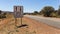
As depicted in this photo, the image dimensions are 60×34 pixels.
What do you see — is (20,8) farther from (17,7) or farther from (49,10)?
(49,10)

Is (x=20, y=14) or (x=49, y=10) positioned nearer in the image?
(x=20, y=14)

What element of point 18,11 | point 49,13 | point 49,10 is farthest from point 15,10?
point 49,10

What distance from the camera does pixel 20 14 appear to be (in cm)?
2152

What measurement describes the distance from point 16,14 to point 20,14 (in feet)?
1.63

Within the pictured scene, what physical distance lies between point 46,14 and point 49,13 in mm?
2279

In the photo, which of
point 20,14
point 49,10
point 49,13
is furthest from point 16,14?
point 49,10

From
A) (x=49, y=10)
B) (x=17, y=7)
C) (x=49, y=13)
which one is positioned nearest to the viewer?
(x=17, y=7)

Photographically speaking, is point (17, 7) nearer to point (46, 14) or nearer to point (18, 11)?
point (18, 11)

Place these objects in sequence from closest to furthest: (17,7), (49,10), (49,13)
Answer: (17,7) < (49,13) < (49,10)

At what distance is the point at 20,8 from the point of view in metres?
20.8

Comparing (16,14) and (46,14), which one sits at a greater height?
(16,14)

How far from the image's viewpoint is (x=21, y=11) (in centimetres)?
2119

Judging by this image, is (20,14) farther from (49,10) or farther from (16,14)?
(49,10)

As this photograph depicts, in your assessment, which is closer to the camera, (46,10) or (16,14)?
(16,14)
